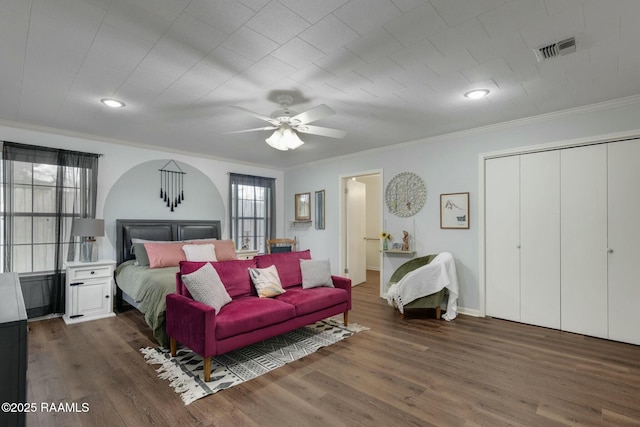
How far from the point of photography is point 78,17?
1.93 m

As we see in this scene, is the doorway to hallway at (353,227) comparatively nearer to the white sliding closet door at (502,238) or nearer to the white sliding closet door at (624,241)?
the white sliding closet door at (502,238)

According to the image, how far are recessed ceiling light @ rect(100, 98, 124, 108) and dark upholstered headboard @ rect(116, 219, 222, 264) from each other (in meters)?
2.07

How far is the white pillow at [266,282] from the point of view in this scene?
3330 mm

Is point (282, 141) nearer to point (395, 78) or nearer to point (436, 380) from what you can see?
point (395, 78)

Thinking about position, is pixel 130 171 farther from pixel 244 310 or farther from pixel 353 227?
pixel 353 227

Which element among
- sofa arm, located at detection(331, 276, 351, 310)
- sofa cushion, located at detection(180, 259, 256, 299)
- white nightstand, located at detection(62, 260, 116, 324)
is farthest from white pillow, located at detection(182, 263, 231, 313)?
white nightstand, located at detection(62, 260, 116, 324)

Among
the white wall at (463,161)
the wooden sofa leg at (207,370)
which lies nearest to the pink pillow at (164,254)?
the wooden sofa leg at (207,370)

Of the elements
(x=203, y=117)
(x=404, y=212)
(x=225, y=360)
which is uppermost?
(x=203, y=117)

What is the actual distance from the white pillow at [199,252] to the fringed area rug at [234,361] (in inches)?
58.0

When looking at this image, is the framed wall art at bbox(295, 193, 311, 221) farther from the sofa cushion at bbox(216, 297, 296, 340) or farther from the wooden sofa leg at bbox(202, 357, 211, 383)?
the wooden sofa leg at bbox(202, 357, 211, 383)

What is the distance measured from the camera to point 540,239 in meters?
3.75

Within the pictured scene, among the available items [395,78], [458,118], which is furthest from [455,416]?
[458,118]

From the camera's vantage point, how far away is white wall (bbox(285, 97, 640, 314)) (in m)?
3.38

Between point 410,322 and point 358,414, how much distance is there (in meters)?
2.09
